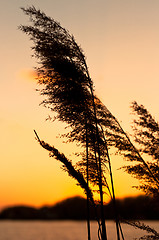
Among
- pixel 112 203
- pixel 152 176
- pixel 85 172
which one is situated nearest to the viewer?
pixel 112 203

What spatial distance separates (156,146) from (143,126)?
0.49m

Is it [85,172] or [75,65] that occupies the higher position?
[75,65]

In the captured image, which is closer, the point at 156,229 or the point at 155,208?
the point at 156,229

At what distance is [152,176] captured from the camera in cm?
595

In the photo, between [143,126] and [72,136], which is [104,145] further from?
[143,126]

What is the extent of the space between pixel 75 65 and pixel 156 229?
3.38 m

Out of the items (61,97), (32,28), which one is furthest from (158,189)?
(32,28)

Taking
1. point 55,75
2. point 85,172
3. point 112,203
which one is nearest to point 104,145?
point 85,172

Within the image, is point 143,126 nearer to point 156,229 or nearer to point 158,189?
point 158,189

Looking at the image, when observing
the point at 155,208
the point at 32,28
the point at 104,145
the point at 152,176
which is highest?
the point at 32,28

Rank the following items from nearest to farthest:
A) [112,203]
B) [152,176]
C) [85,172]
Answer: [112,203] → [85,172] → [152,176]

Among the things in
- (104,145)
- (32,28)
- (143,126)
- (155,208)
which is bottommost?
(155,208)

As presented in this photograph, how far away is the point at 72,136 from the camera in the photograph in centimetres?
558

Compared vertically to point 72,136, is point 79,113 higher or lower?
higher
